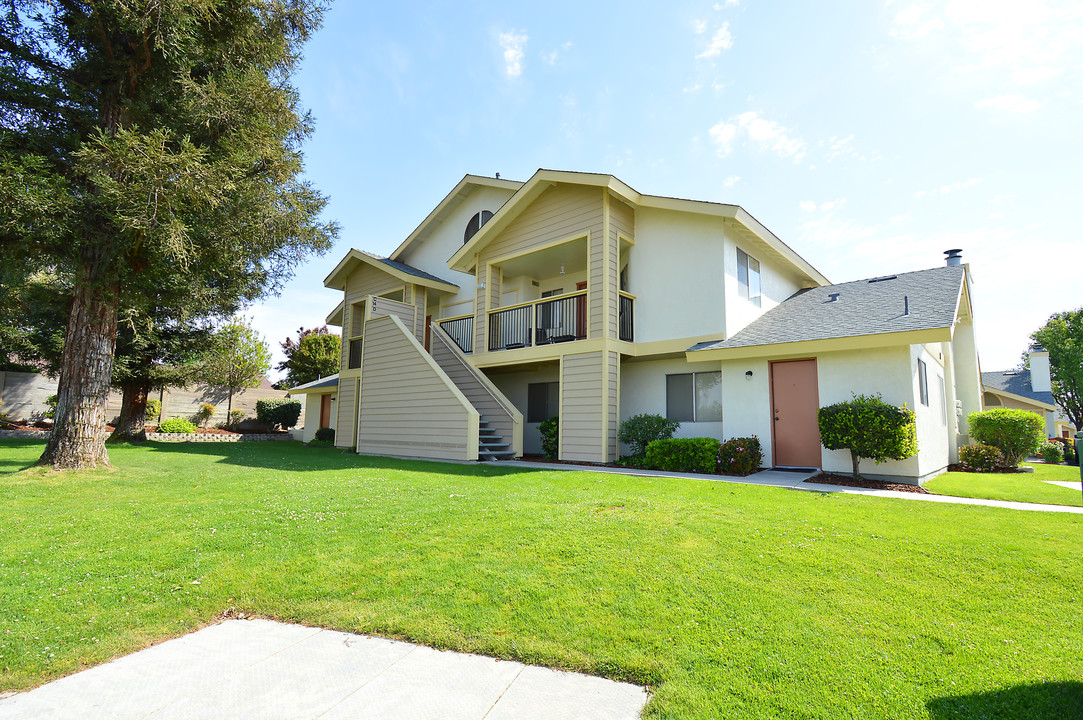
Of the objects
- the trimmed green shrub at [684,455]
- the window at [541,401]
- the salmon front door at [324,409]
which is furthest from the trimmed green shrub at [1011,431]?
the salmon front door at [324,409]

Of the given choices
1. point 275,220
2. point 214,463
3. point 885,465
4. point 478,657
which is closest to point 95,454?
point 214,463

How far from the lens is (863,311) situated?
11453 millimetres

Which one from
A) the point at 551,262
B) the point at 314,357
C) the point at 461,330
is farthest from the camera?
the point at 314,357

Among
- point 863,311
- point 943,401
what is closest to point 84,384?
point 863,311

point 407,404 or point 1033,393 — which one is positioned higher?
point 1033,393

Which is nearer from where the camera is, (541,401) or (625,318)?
(625,318)

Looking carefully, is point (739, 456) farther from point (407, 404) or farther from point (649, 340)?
point (407, 404)

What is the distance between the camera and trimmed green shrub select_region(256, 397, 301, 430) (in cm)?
2936

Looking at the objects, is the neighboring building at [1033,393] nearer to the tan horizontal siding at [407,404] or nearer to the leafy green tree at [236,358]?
the tan horizontal siding at [407,404]

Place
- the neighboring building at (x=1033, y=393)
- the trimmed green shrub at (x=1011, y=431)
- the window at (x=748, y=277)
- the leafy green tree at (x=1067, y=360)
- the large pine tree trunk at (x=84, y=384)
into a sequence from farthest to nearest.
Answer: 1. the leafy green tree at (x=1067, y=360)
2. the neighboring building at (x=1033, y=393)
3. the trimmed green shrub at (x=1011, y=431)
4. the window at (x=748, y=277)
5. the large pine tree trunk at (x=84, y=384)

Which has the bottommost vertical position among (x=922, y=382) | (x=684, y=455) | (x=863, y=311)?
(x=684, y=455)

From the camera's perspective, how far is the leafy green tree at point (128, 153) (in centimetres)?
844

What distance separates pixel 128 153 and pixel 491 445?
360 inches

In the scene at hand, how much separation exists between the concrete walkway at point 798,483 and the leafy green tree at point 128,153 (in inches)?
299
